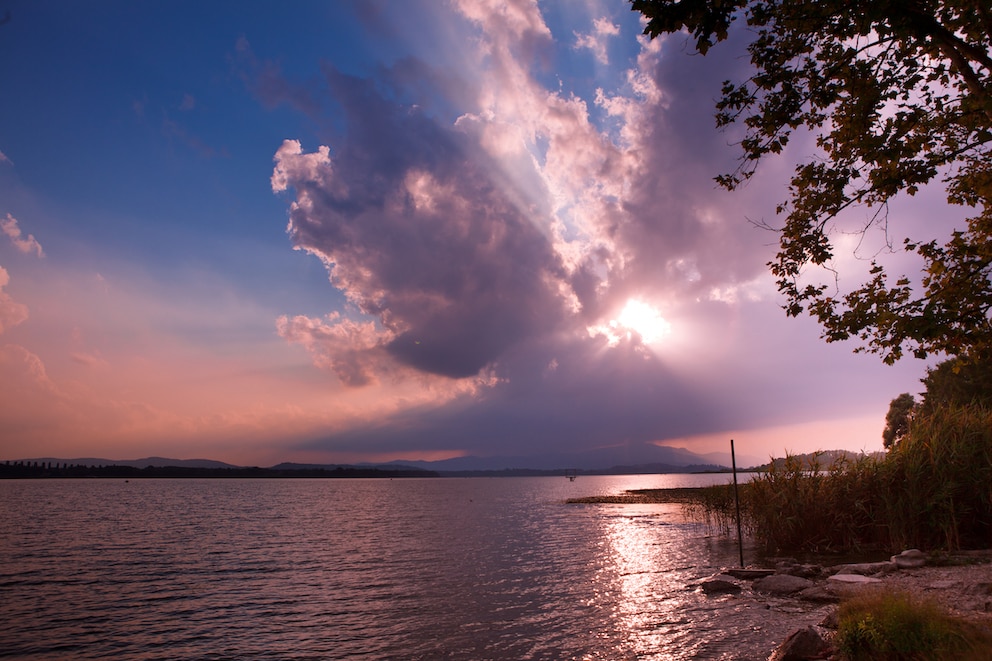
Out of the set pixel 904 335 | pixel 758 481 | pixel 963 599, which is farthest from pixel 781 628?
pixel 758 481

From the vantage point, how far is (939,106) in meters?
13.5

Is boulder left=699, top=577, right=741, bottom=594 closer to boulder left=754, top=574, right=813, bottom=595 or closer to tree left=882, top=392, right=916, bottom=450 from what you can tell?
boulder left=754, top=574, right=813, bottom=595

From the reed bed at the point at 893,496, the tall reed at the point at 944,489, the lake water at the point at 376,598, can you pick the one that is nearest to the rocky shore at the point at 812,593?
the lake water at the point at 376,598

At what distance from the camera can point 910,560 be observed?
21.2m

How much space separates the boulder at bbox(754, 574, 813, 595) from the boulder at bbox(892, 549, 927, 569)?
11.2 feet

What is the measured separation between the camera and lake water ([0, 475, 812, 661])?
701 inches

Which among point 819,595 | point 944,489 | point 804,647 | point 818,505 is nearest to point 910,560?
point 819,595

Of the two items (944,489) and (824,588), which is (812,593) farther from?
(944,489)

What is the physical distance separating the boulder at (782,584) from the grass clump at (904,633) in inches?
344

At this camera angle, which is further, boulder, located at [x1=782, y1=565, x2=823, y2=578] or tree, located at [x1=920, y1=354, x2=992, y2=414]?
tree, located at [x1=920, y1=354, x2=992, y2=414]

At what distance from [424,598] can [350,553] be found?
17667mm

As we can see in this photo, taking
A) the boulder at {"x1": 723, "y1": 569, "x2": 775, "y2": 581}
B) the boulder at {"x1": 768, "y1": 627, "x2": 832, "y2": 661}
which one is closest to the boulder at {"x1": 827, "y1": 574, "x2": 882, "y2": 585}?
the boulder at {"x1": 723, "y1": 569, "x2": 775, "y2": 581}

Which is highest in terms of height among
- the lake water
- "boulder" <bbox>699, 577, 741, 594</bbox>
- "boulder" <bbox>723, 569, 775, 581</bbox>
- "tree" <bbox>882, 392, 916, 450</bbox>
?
"tree" <bbox>882, 392, 916, 450</bbox>

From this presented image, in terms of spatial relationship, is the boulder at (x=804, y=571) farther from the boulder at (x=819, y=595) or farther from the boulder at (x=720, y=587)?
the boulder at (x=819, y=595)
